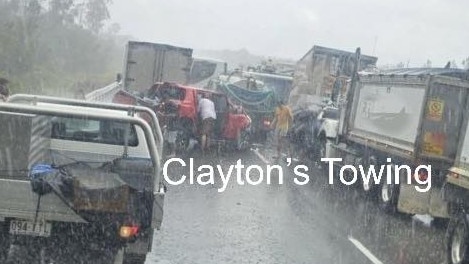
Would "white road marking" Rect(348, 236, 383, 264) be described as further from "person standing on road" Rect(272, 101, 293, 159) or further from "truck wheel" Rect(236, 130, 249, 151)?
"truck wheel" Rect(236, 130, 249, 151)

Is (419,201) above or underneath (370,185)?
above

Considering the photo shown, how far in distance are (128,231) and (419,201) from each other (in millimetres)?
6986

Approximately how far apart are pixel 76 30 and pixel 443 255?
45182 mm

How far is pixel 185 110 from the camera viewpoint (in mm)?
17750

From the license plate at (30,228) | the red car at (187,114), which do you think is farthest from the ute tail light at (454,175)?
the red car at (187,114)

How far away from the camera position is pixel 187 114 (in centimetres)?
1772

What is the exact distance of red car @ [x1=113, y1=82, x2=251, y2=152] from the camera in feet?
58.0

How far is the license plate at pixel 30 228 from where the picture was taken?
513 centimetres

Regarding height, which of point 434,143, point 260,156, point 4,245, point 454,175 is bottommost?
point 260,156

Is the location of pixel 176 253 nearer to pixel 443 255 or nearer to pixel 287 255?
pixel 287 255

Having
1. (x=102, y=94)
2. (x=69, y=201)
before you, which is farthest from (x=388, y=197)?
(x=102, y=94)

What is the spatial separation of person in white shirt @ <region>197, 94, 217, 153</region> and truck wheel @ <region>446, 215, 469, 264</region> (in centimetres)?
953

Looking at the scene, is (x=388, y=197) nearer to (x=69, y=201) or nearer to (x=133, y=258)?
(x=133, y=258)

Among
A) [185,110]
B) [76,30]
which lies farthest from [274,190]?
[76,30]
